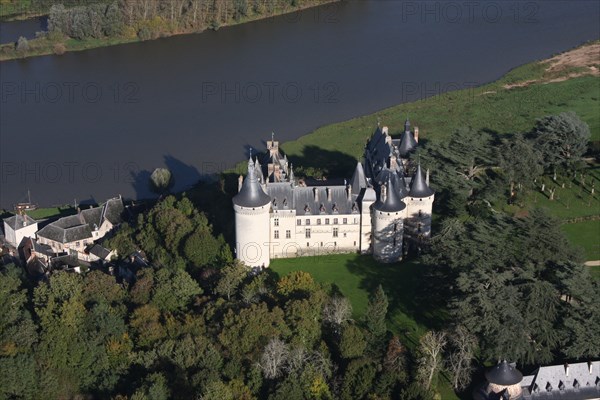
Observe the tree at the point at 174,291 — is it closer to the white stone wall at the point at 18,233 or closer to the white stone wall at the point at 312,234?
the white stone wall at the point at 312,234

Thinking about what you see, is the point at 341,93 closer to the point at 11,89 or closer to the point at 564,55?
the point at 564,55

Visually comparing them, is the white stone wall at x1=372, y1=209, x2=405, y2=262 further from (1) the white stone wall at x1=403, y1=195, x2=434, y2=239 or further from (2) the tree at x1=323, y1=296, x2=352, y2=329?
(2) the tree at x1=323, y1=296, x2=352, y2=329

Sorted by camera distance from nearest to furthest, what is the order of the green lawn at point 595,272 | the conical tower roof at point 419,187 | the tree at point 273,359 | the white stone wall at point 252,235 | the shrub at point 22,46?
the tree at point 273,359, the green lawn at point 595,272, the white stone wall at point 252,235, the conical tower roof at point 419,187, the shrub at point 22,46

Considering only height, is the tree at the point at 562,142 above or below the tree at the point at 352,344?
above

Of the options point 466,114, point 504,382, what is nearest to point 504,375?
point 504,382

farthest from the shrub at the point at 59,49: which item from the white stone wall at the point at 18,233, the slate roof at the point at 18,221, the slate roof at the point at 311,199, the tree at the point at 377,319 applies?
the tree at the point at 377,319

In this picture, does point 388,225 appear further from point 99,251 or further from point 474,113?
point 474,113

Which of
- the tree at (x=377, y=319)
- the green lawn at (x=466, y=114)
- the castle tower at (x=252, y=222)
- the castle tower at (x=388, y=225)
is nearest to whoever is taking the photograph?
the tree at (x=377, y=319)
